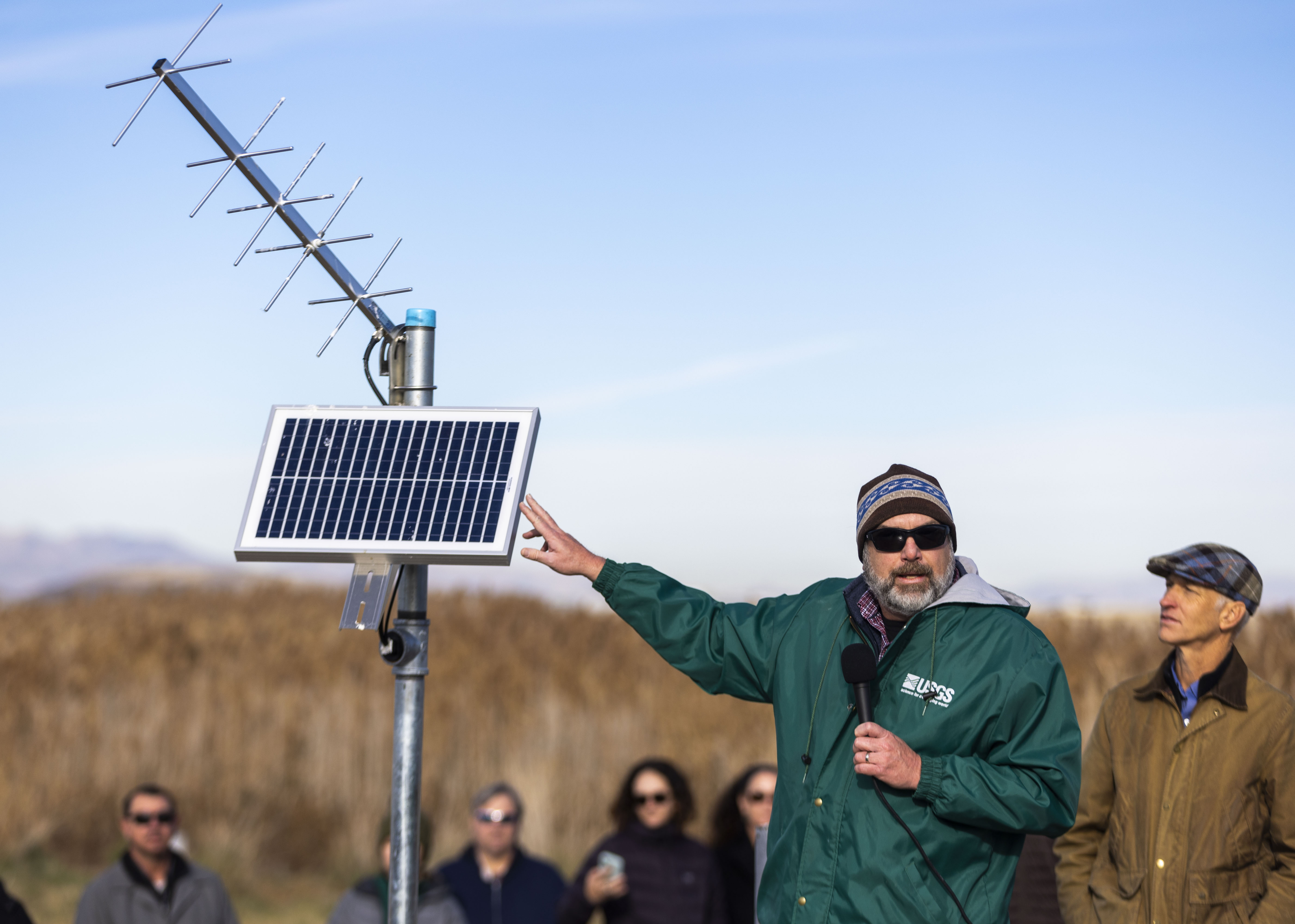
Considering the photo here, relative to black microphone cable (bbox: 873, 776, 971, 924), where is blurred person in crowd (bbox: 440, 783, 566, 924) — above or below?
below

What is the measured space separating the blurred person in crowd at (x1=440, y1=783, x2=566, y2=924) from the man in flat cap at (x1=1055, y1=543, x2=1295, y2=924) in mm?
3254

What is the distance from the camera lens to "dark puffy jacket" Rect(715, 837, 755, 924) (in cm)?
689

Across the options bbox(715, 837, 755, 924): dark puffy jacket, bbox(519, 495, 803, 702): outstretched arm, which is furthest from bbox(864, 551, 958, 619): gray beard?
bbox(715, 837, 755, 924): dark puffy jacket

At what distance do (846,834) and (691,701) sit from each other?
11213 mm

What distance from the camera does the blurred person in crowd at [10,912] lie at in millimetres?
6441

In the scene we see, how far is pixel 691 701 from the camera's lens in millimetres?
14750

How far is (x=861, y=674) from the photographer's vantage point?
11.8ft

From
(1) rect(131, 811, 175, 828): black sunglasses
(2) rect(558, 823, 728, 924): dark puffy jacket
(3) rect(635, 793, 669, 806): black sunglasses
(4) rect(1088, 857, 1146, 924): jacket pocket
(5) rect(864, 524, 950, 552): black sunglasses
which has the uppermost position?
(5) rect(864, 524, 950, 552): black sunglasses

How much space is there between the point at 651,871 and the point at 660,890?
0.33ft

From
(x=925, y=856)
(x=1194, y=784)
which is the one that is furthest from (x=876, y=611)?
(x=1194, y=784)

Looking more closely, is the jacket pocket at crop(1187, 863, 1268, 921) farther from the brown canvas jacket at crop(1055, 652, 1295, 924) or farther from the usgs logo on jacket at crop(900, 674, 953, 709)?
the usgs logo on jacket at crop(900, 674, 953, 709)

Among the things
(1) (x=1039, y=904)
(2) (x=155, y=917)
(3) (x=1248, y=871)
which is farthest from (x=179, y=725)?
(3) (x=1248, y=871)

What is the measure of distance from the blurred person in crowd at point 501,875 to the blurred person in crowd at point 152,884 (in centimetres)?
120

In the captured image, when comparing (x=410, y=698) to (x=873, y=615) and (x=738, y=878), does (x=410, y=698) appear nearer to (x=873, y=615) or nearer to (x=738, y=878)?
(x=873, y=615)
